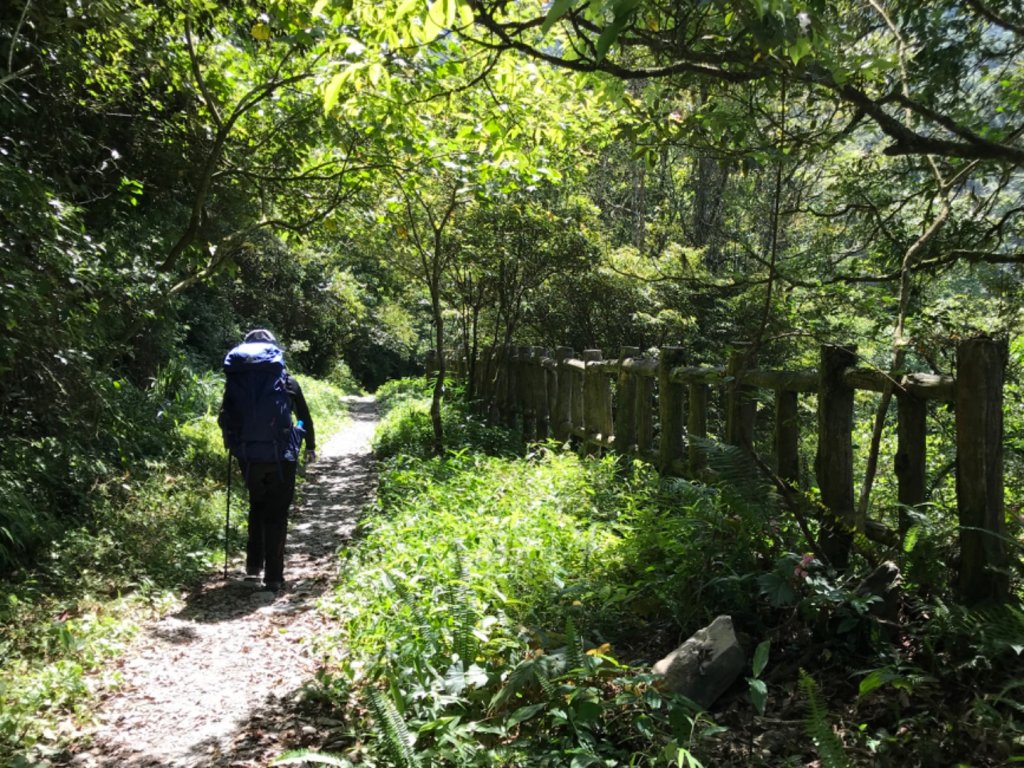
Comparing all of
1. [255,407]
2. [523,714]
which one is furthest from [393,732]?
[255,407]

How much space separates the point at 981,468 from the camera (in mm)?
3359

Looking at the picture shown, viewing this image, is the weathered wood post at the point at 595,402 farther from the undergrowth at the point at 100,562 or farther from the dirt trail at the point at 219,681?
the undergrowth at the point at 100,562

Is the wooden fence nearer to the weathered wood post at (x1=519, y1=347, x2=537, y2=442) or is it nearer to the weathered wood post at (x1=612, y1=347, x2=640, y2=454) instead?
the weathered wood post at (x1=612, y1=347, x2=640, y2=454)

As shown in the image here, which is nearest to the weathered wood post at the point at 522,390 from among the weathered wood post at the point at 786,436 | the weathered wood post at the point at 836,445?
the weathered wood post at the point at 786,436

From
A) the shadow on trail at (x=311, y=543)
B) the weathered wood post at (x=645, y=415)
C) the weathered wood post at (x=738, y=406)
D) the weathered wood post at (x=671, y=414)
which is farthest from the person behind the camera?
the weathered wood post at (x=645, y=415)

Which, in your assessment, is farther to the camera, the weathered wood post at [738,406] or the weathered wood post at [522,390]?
the weathered wood post at [522,390]

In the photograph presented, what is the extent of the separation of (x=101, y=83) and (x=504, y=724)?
6964 mm

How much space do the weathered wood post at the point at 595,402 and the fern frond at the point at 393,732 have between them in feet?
18.4

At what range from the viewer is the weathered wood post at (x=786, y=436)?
4812 mm

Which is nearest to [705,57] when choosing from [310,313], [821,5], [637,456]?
[821,5]

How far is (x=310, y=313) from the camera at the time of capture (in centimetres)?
2505

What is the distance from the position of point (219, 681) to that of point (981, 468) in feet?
14.1

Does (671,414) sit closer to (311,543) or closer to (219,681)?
(311,543)

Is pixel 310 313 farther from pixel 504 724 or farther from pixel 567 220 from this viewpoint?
pixel 504 724
